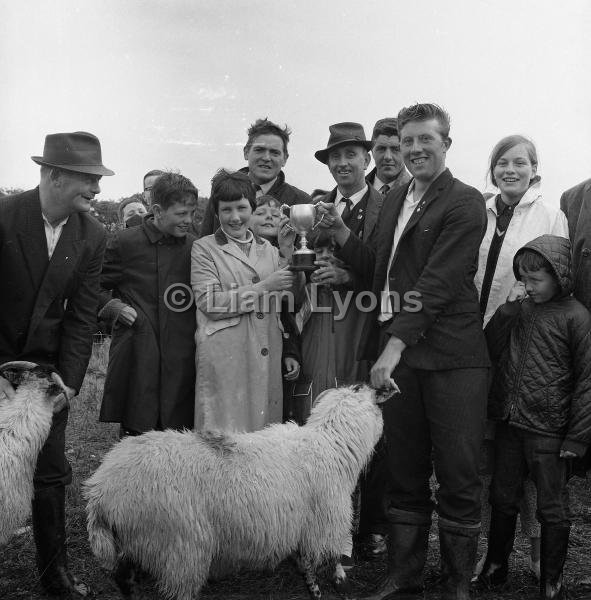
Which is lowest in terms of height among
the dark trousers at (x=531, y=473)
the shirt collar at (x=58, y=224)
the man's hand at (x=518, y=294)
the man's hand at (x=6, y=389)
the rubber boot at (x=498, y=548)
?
the rubber boot at (x=498, y=548)

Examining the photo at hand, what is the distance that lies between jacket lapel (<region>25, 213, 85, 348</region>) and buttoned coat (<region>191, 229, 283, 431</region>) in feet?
2.55

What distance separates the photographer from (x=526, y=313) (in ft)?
13.5

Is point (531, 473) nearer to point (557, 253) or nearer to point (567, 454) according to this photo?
point (567, 454)

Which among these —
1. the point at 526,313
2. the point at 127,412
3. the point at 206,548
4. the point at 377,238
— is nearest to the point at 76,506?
the point at 127,412

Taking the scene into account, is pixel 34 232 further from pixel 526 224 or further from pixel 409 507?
pixel 526 224

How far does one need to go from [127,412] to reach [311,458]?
1.40 meters

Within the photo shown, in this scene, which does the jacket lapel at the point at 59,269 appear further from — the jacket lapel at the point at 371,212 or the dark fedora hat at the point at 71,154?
the jacket lapel at the point at 371,212

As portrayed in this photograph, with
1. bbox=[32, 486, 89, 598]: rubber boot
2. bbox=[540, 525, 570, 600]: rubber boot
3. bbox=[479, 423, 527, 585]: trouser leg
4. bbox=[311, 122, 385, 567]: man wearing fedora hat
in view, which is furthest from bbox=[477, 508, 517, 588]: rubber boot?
bbox=[32, 486, 89, 598]: rubber boot

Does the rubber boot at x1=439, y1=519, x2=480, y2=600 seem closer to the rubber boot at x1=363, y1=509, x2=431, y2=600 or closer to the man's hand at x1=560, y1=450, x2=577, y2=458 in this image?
the rubber boot at x1=363, y1=509, x2=431, y2=600

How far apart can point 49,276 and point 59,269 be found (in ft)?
0.23

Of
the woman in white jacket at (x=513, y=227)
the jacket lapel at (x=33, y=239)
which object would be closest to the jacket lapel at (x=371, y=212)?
the woman in white jacket at (x=513, y=227)

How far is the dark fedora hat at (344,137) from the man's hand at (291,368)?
5.04ft

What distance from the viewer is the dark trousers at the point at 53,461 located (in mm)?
3988

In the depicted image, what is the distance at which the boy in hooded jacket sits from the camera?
386 centimetres
